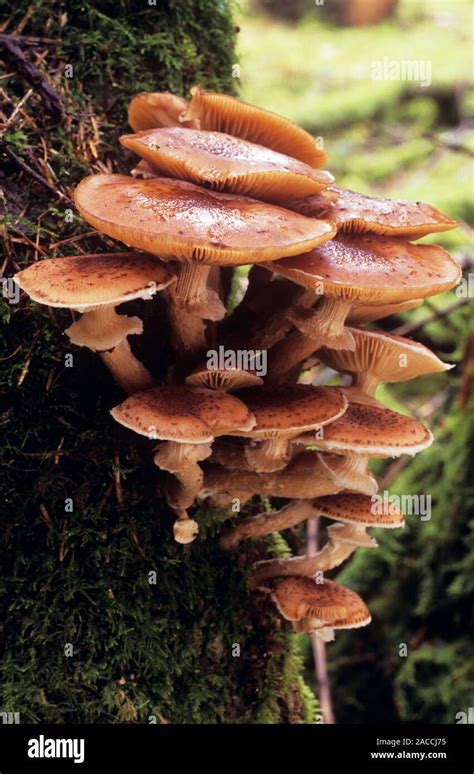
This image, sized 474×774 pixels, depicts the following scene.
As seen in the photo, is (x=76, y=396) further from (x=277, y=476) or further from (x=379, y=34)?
(x=379, y=34)

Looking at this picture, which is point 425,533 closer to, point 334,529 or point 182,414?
point 334,529

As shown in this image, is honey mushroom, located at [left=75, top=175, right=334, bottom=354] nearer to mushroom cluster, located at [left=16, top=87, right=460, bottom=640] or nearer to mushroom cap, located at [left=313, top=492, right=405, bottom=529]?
mushroom cluster, located at [left=16, top=87, right=460, bottom=640]

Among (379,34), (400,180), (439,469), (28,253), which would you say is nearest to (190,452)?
(28,253)

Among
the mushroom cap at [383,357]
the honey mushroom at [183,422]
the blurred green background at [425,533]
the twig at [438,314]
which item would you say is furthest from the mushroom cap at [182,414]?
the twig at [438,314]

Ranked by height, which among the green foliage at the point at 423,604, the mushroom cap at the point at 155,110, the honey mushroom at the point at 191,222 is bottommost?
the green foliage at the point at 423,604

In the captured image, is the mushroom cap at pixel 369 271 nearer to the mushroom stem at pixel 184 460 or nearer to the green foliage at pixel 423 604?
the mushroom stem at pixel 184 460

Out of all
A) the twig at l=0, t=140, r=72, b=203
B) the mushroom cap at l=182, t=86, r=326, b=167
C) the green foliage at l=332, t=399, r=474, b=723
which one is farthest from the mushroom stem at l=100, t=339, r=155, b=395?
the green foliage at l=332, t=399, r=474, b=723
